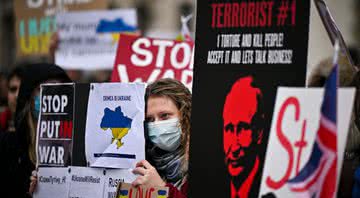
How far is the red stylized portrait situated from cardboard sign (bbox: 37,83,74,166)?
65.7 inches

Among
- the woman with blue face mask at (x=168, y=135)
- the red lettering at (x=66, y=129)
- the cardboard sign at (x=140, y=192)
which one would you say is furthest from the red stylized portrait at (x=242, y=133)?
the red lettering at (x=66, y=129)

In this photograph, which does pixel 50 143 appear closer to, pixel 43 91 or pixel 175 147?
pixel 43 91

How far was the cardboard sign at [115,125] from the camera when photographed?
5379 mm

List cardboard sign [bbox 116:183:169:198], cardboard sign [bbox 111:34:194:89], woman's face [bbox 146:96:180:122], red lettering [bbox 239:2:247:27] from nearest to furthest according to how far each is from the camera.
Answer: red lettering [bbox 239:2:247:27] → cardboard sign [bbox 116:183:169:198] → woman's face [bbox 146:96:180:122] → cardboard sign [bbox 111:34:194:89]

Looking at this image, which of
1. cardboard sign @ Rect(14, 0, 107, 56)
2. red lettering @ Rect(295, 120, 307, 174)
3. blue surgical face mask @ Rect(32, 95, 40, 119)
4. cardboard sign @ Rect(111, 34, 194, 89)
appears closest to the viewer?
red lettering @ Rect(295, 120, 307, 174)

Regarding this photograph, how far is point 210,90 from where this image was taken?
4.59 m

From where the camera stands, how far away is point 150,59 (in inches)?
300

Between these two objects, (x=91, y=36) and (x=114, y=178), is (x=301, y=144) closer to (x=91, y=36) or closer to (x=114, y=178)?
(x=114, y=178)

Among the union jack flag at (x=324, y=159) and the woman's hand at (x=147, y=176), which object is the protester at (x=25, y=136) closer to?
the woman's hand at (x=147, y=176)

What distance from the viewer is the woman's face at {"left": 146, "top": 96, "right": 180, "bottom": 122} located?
5.42 metres

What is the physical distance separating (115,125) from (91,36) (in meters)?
5.27

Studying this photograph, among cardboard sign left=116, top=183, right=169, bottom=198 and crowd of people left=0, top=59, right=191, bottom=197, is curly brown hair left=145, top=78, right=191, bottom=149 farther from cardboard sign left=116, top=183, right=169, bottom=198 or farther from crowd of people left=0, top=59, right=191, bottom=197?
cardboard sign left=116, top=183, right=169, bottom=198

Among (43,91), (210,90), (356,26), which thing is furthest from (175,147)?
(356,26)

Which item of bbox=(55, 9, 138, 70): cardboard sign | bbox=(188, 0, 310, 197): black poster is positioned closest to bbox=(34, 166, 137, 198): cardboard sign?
bbox=(188, 0, 310, 197): black poster
